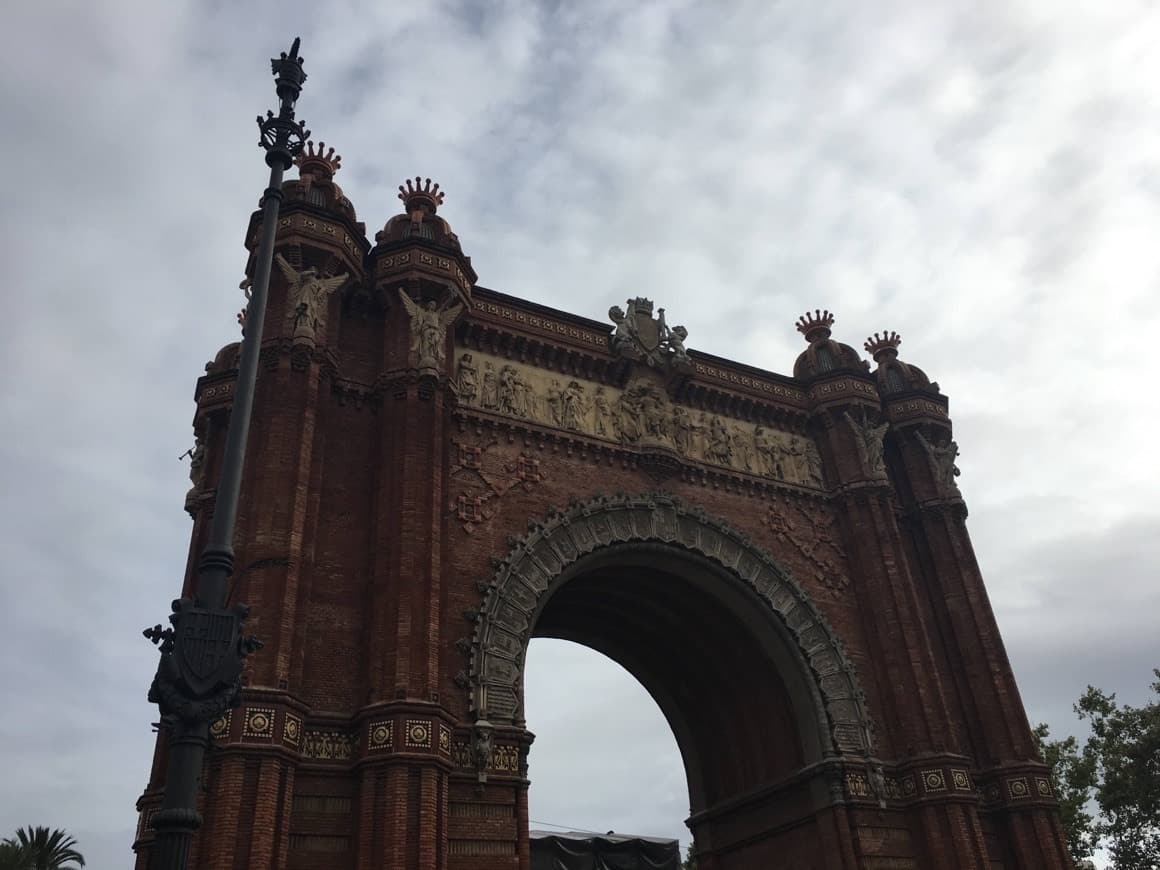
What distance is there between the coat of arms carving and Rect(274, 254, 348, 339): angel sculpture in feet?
22.3

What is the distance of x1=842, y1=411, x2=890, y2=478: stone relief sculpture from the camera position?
75.7 feet

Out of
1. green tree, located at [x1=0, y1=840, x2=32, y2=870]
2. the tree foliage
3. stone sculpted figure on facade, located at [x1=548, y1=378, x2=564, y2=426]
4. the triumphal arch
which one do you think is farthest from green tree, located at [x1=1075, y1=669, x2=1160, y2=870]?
green tree, located at [x1=0, y1=840, x2=32, y2=870]

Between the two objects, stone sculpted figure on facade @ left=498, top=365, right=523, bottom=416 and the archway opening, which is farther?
the archway opening

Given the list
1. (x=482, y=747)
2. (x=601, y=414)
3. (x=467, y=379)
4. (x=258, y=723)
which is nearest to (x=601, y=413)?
(x=601, y=414)

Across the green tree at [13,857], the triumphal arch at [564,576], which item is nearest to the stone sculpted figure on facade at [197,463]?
the triumphal arch at [564,576]

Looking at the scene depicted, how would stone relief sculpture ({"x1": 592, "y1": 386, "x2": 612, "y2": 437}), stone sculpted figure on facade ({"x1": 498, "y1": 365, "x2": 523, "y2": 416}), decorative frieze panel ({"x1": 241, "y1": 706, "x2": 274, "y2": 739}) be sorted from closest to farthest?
decorative frieze panel ({"x1": 241, "y1": 706, "x2": 274, "y2": 739}), stone sculpted figure on facade ({"x1": 498, "y1": 365, "x2": 523, "y2": 416}), stone relief sculpture ({"x1": 592, "y1": 386, "x2": 612, "y2": 437})

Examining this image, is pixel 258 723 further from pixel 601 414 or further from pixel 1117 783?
pixel 1117 783

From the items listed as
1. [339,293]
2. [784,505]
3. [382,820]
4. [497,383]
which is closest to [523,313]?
[497,383]

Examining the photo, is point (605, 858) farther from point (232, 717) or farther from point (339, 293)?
point (339, 293)

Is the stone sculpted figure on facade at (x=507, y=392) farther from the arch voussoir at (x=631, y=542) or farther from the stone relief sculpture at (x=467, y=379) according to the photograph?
the arch voussoir at (x=631, y=542)

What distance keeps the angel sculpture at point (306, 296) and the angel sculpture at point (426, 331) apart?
145cm

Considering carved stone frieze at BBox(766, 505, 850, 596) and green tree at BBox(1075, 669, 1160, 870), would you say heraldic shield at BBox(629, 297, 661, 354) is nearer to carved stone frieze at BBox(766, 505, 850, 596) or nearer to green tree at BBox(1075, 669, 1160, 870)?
carved stone frieze at BBox(766, 505, 850, 596)

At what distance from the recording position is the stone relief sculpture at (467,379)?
63.1ft

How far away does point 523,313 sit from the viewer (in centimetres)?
2091
